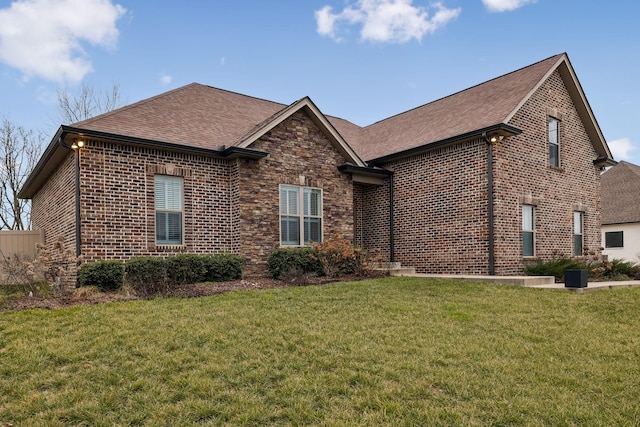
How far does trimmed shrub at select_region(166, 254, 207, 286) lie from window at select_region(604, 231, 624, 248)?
24660 millimetres

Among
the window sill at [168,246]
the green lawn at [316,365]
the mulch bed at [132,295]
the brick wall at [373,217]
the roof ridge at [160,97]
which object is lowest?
the green lawn at [316,365]

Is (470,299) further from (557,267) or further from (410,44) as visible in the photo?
(410,44)

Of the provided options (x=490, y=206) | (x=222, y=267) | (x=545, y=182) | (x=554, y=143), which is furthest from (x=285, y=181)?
(x=554, y=143)

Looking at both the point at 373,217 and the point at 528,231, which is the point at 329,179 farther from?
the point at 528,231

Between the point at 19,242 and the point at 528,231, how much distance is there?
16329 millimetres

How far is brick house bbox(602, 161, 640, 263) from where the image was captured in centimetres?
2359

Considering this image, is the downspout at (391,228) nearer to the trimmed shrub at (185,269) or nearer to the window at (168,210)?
the trimmed shrub at (185,269)

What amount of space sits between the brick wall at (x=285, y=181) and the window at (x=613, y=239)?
19.5 meters

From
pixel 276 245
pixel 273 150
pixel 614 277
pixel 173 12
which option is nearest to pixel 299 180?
pixel 273 150

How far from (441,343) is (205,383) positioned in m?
3.01

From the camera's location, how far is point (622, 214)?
24.3 m

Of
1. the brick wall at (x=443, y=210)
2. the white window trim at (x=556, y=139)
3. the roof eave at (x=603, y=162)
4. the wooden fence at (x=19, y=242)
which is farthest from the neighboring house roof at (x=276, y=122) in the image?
the wooden fence at (x=19, y=242)

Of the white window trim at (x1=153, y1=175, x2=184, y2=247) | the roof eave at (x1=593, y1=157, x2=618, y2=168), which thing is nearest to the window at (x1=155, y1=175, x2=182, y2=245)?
the white window trim at (x1=153, y1=175, x2=184, y2=247)

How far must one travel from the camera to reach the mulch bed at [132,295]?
732 cm
